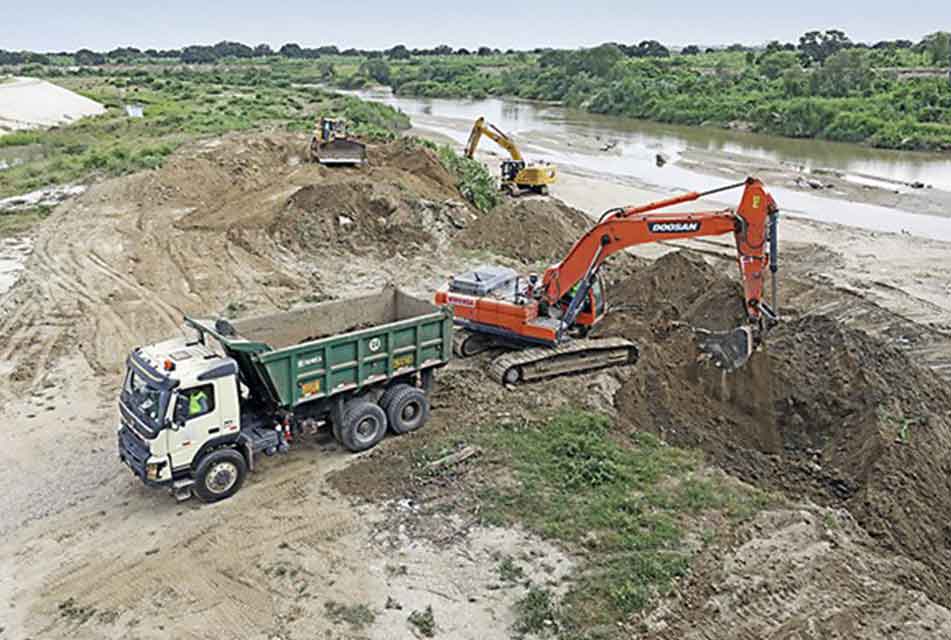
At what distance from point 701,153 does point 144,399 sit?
166 ft

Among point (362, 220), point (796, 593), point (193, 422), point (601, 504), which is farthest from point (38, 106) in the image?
point (796, 593)

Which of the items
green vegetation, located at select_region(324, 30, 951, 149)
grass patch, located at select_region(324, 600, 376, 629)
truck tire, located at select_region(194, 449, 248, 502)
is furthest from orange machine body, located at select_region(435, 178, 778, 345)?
green vegetation, located at select_region(324, 30, 951, 149)

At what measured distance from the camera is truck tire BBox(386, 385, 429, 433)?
14.5 meters

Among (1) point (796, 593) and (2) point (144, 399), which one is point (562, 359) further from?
(2) point (144, 399)

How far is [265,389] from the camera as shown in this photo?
43.1ft

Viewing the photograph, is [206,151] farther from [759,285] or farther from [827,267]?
[759,285]

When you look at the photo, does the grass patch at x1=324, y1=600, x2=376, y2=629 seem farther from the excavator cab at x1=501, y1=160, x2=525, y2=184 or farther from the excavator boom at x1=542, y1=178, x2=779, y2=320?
the excavator cab at x1=501, y1=160, x2=525, y2=184

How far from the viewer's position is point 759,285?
52.8 ft

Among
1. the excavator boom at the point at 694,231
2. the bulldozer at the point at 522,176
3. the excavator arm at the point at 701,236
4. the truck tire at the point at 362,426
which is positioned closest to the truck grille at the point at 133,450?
the truck tire at the point at 362,426

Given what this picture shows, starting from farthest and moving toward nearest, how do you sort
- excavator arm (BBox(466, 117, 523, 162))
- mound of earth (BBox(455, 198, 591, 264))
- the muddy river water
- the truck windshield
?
the muddy river water, excavator arm (BBox(466, 117, 523, 162)), mound of earth (BBox(455, 198, 591, 264)), the truck windshield

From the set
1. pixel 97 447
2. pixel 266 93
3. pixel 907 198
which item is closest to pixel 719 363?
pixel 97 447

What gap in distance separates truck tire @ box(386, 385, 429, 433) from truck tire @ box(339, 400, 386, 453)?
0.66ft

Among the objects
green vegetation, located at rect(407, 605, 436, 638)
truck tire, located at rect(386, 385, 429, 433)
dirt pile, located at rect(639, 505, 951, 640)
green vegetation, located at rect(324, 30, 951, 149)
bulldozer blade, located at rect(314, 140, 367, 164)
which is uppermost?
green vegetation, located at rect(324, 30, 951, 149)

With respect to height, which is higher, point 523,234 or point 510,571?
point 523,234
